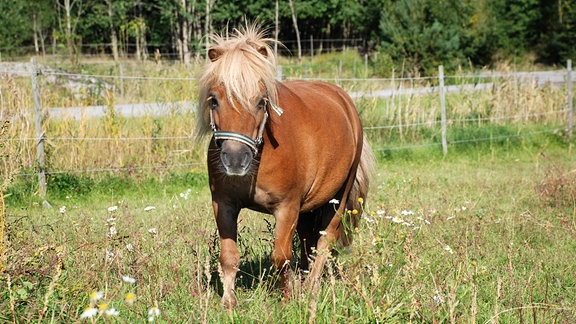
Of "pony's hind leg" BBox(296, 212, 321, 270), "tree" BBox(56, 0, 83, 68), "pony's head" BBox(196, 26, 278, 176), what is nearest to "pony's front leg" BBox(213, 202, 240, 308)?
"pony's head" BBox(196, 26, 278, 176)

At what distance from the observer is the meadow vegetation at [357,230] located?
365 centimetres

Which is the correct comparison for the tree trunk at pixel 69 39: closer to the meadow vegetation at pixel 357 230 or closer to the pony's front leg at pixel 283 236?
the meadow vegetation at pixel 357 230

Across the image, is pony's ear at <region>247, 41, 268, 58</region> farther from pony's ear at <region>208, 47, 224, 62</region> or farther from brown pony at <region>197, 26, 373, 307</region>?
pony's ear at <region>208, 47, 224, 62</region>

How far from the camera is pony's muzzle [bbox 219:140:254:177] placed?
12.2ft

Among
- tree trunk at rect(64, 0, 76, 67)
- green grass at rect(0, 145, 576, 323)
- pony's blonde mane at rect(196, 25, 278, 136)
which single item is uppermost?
tree trunk at rect(64, 0, 76, 67)

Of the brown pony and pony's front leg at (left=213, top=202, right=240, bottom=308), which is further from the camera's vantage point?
pony's front leg at (left=213, top=202, right=240, bottom=308)

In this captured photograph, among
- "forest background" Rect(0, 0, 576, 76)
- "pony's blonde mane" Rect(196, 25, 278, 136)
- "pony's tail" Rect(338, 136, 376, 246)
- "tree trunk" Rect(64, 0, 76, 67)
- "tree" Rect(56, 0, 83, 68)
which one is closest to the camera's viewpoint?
"pony's blonde mane" Rect(196, 25, 278, 136)

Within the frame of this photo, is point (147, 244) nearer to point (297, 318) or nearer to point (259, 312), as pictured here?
point (259, 312)

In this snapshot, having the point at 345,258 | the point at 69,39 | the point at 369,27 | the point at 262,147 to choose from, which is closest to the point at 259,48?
the point at 262,147

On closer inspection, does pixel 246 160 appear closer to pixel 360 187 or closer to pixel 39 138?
pixel 360 187

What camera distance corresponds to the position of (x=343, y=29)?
4891 centimetres

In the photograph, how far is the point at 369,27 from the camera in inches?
1580

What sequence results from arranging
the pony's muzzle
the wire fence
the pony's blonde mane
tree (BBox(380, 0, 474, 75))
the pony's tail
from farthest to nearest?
tree (BBox(380, 0, 474, 75)) → the wire fence → the pony's tail → the pony's blonde mane → the pony's muzzle

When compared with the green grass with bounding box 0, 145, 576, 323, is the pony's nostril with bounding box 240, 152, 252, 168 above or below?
above
